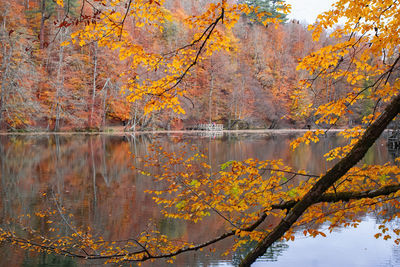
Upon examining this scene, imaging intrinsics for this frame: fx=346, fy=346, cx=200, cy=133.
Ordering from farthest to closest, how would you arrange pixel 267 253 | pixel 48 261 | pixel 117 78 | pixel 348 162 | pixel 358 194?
pixel 117 78 → pixel 267 253 → pixel 48 261 → pixel 358 194 → pixel 348 162

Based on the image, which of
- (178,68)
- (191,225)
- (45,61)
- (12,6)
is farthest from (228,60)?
(178,68)

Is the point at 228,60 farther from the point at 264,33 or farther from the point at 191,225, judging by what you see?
the point at 191,225

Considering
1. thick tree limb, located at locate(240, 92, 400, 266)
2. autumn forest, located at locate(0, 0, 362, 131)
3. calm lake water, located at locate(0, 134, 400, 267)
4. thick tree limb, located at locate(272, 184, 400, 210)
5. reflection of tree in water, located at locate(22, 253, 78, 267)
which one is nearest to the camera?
thick tree limb, located at locate(240, 92, 400, 266)

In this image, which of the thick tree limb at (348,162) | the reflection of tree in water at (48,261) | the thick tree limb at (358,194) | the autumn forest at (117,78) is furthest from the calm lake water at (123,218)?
the autumn forest at (117,78)

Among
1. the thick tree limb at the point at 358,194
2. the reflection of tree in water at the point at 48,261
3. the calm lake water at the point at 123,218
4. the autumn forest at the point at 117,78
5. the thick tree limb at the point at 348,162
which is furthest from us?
the autumn forest at the point at 117,78

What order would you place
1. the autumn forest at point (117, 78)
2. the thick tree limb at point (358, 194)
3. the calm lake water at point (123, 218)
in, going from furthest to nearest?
Answer: the autumn forest at point (117, 78) < the calm lake water at point (123, 218) < the thick tree limb at point (358, 194)

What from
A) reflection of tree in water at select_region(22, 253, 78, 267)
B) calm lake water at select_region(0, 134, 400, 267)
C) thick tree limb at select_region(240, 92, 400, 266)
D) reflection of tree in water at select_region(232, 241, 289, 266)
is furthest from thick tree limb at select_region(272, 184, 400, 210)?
reflection of tree in water at select_region(22, 253, 78, 267)

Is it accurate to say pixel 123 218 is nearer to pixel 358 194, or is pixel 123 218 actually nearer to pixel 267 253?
pixel 267 253

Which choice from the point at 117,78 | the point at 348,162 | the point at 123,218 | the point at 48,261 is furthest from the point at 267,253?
the point at 117,78

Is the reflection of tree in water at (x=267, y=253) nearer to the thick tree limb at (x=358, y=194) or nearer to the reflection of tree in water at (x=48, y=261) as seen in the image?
the reflection of tree in water at (x=48, y=261)

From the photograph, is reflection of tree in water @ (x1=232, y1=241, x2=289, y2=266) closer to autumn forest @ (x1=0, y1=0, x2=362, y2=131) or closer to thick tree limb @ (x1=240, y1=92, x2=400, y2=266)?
thick tree limb @ (x1=240, y1=92, x2=400, y2=266)

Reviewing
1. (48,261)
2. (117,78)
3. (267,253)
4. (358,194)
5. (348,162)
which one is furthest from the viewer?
(117,78)

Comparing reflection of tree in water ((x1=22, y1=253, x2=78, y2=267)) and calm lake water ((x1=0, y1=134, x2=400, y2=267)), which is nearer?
reflection of tree in water ((x1=22, y1=253, x2=78, y2=267))

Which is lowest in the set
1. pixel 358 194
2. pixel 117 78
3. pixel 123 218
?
pixel 123 218
